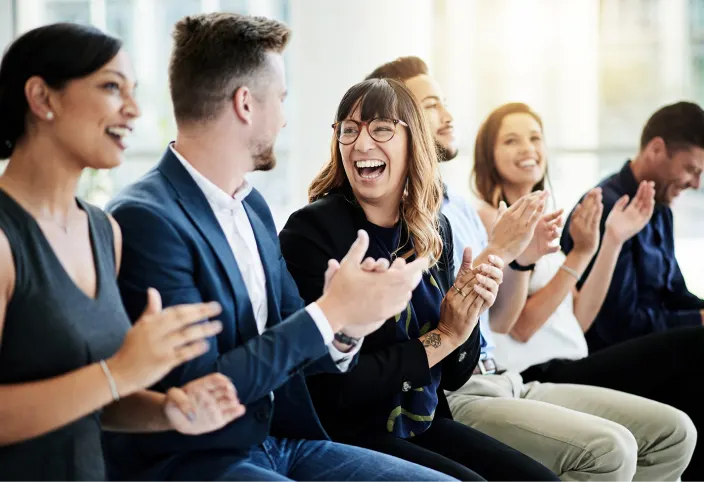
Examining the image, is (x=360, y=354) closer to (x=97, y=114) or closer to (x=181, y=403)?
(x=181, y=403)

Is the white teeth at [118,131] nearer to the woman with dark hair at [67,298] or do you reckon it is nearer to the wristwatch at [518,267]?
the woman with dark hair at [67,298]

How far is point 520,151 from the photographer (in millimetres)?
2846

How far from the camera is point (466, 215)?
2.53 metres

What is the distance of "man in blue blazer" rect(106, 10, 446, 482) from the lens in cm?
142

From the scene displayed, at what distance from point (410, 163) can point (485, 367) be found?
0.68m

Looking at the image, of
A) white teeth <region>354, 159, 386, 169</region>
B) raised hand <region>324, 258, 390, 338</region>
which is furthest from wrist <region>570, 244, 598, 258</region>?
raised hand <region>324, 258, 390, 338</region>

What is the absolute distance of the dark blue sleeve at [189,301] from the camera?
139cm

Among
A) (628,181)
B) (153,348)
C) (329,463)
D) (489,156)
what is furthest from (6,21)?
(153,348)

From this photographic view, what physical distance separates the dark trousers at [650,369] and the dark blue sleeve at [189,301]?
1.41 metres

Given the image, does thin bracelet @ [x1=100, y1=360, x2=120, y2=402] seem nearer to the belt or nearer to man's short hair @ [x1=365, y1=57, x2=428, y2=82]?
the belt

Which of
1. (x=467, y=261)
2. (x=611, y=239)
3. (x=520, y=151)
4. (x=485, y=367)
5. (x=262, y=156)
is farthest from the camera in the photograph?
(x=611, y=239)

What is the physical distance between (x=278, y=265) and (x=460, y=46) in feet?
11.7

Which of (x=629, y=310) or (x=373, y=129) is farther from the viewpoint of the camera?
(x=629, y=310)

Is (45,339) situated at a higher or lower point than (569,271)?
higher
